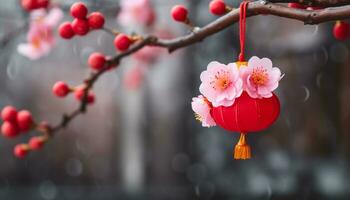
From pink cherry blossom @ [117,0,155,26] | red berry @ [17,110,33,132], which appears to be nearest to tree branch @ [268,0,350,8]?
red berry @ [17,110,33,132]

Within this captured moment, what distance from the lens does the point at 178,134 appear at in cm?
408

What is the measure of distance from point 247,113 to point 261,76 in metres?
0.07

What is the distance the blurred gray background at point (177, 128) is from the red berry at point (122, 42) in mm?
2195

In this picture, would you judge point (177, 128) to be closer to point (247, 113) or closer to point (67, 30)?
point (67, 30)

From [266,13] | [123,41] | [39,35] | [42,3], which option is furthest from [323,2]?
[39,35]

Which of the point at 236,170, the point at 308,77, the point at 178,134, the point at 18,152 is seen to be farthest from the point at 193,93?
the point at 18,152

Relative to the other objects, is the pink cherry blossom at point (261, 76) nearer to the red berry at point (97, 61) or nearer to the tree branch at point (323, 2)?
→ the tree branch at point (323, 2)

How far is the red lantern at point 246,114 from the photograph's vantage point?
39.0 inches

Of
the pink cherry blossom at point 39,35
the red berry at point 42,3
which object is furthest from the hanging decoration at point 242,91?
the pink cherry blossom at point 39,35

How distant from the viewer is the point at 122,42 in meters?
1.19

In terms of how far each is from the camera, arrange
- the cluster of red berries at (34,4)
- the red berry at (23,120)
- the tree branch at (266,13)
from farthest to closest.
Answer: the red berry at (23,120)
the cluster of red berries at (34,4)
the tree branch at (266,13)

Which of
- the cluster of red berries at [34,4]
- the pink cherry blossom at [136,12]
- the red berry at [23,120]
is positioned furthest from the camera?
the pink cherry blossom at [136,12]

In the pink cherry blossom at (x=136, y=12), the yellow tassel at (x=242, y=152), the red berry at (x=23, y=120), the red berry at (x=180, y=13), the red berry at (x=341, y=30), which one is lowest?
the yellow tassel at (x=242, y=152)

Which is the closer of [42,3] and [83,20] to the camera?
[83,20]
